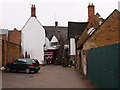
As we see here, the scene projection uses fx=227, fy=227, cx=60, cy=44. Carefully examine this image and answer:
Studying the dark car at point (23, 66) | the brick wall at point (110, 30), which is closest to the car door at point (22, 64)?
the dark car at point (23, 66)

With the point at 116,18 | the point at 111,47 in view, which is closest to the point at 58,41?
the point at 116,18

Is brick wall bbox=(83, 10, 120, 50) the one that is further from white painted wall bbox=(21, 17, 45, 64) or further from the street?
white painted wall bbox=(21, 17, 45, 64)

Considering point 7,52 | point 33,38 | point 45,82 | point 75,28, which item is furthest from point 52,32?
point 45,82

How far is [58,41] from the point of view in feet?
177

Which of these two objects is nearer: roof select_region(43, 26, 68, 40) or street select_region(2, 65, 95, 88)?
street select_region(2, 65, 95, 88)

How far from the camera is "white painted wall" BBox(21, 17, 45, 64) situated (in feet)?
147

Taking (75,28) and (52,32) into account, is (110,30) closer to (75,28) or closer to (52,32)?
(75,28)

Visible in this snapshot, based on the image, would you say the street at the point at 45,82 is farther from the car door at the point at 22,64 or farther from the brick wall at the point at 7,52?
the brick wall at the point at 7,52

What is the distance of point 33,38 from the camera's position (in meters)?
44.8

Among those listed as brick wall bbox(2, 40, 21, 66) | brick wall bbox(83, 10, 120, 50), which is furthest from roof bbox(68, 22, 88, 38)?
brick wall bbox(83, 10, 120, 50)

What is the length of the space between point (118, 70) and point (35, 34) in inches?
1485

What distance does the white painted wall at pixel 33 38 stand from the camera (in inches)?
1759

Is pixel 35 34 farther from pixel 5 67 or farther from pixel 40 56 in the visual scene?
pixel 5 67

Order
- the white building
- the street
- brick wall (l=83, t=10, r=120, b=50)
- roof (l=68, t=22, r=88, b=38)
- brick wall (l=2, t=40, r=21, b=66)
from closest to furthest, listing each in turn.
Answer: the street
brick wall (l=83, t=10, r=120, b=50)
brick wall (l=2, t=40, r=21, b=66)
roof (l=68, t=22, r=88, b=38)
the white building
